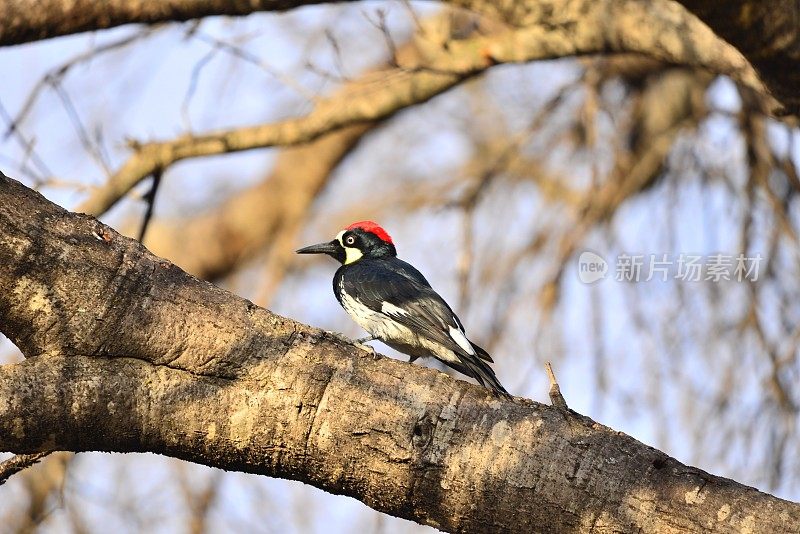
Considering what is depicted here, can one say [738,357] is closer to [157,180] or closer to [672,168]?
[672,168]

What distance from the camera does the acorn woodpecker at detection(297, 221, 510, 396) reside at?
390cm

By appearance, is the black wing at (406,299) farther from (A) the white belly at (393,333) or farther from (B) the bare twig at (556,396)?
(B) the bare twig at (556,396)

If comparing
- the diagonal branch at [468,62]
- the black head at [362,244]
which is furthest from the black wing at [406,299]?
the diagonal branch at [468,62]

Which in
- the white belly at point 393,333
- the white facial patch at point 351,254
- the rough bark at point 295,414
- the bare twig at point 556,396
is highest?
the white facial patch at point 351,254

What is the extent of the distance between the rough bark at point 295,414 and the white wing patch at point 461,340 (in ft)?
3.04

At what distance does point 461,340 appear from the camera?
3.90 metres

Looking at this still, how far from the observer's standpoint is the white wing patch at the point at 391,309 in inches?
164

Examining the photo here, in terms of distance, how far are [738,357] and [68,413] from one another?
4.07m

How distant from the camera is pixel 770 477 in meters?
5.14

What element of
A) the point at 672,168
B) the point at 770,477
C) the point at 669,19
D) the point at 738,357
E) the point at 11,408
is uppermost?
the point at 672,168

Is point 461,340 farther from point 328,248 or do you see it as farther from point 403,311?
point 328,248

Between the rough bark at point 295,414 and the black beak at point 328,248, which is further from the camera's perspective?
the black beak at point 328,248

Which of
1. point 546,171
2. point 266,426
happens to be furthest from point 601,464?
point 546,171

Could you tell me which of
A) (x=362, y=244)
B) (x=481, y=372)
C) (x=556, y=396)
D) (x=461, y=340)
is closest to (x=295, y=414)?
(x=556, y=396)
